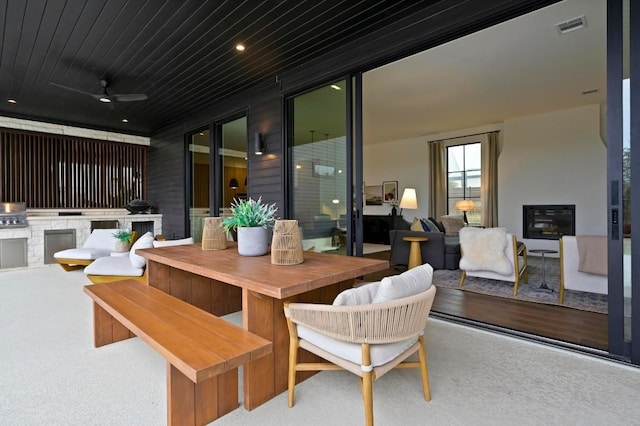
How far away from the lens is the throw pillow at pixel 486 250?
389cm

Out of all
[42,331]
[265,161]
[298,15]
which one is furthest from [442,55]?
[42,331]

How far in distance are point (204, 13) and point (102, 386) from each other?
3135 millimetres

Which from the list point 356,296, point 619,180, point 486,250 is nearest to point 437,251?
point 486,250

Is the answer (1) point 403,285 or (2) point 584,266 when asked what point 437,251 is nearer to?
(2) point 584,266

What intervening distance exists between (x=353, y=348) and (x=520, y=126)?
7362 mm

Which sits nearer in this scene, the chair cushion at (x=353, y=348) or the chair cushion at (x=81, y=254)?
the chair cushion at (x=353, y=348)

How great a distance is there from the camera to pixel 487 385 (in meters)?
1.95

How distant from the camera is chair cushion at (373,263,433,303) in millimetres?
1556

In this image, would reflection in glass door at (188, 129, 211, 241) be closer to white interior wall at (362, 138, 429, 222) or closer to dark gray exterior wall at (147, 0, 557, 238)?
dark gray exterior wall at (147, 0, 557, 238)

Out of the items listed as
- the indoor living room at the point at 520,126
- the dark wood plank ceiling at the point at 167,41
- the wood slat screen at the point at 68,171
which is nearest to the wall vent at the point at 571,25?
the indoor living room at the point at 520,126

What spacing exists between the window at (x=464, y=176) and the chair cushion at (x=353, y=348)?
23.3 ft

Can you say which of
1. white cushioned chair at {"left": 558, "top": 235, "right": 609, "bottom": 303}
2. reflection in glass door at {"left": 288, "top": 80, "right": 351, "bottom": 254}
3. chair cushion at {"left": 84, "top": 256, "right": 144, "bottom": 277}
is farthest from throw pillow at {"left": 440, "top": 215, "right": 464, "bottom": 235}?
chair cushion at {"left": 84, "top": 256, "right": 144, "bottom": 277}

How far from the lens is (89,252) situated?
208 inches

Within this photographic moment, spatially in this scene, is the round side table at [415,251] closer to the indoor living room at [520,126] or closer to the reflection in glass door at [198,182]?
the indoor living room at [520,126]
